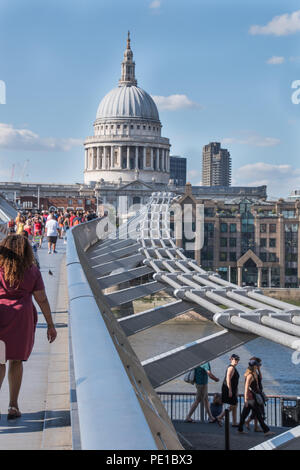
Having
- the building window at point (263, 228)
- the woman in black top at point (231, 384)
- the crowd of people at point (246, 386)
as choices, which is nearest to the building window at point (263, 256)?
the building window at point (263, 228)

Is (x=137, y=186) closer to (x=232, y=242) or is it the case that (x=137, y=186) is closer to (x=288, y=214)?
(x=288, y=214)

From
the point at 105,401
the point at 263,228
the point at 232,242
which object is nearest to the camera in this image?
the point at 105,401

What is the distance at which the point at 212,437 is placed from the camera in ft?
33.7

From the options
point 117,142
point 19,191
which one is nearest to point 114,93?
point 117,142

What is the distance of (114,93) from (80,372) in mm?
132694

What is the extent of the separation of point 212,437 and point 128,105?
122 m

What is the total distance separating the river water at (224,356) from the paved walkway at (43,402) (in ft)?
64.3

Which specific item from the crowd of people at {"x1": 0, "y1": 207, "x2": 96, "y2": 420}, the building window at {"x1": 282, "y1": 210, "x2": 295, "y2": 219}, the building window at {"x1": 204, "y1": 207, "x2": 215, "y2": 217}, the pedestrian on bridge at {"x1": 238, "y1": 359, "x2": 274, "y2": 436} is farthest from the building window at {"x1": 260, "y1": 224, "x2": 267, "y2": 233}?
the crowd of people at {"x1": 0, "y1": 207, "x2": 96, "y2": 420}

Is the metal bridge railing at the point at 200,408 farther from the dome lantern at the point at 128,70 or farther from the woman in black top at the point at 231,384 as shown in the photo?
the dome lantern at the point at 128,70

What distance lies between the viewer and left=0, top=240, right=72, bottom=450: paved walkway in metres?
3.78

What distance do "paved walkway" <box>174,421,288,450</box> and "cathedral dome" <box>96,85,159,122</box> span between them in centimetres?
11861

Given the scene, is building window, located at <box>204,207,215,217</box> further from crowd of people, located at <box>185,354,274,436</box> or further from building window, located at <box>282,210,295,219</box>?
crowd of people, located at <box>185,354,274,436</box>

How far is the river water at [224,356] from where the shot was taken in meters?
27.3

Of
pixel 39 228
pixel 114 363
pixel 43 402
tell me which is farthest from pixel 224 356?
pixel 114 363
